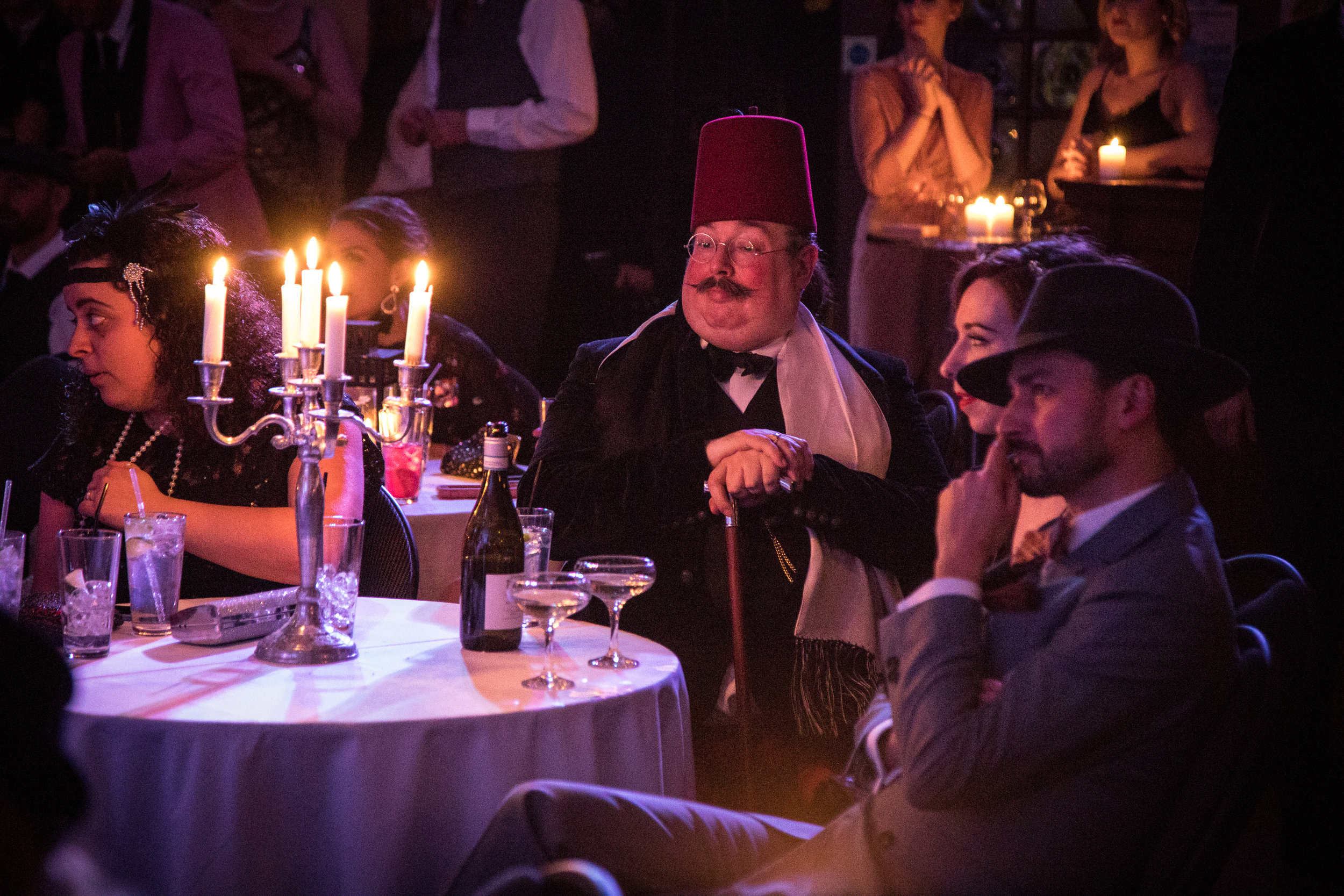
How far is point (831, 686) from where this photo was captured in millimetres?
2172

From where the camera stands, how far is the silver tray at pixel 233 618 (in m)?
1.76

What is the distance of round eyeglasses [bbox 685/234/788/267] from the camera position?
236 centimetres

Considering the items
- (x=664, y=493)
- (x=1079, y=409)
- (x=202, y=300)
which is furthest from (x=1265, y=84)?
(x=202, y=300)

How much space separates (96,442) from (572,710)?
1251 millimetres

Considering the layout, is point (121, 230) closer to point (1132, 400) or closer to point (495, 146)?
point (1132, 400)

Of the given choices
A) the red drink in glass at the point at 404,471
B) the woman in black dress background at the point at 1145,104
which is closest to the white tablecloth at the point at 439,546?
the red drink in glass at the point at 404,471

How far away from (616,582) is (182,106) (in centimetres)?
400

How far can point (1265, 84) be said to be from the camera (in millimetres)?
2412

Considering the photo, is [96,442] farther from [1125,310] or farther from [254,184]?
[254,184]

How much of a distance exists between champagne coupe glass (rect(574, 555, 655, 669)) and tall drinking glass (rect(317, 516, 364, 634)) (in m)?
0.35

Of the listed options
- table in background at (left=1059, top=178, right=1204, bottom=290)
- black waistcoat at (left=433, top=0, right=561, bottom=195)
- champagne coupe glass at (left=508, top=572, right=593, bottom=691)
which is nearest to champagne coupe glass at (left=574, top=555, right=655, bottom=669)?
champagne coupe glass at (left=508, top=572, right=593, bottom=691)

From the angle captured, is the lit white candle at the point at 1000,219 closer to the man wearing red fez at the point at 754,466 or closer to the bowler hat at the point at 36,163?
the man wearing red fez at the point at 754,466

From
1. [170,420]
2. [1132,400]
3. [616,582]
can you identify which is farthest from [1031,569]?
[170,420]

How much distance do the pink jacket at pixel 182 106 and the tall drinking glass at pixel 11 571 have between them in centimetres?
331
